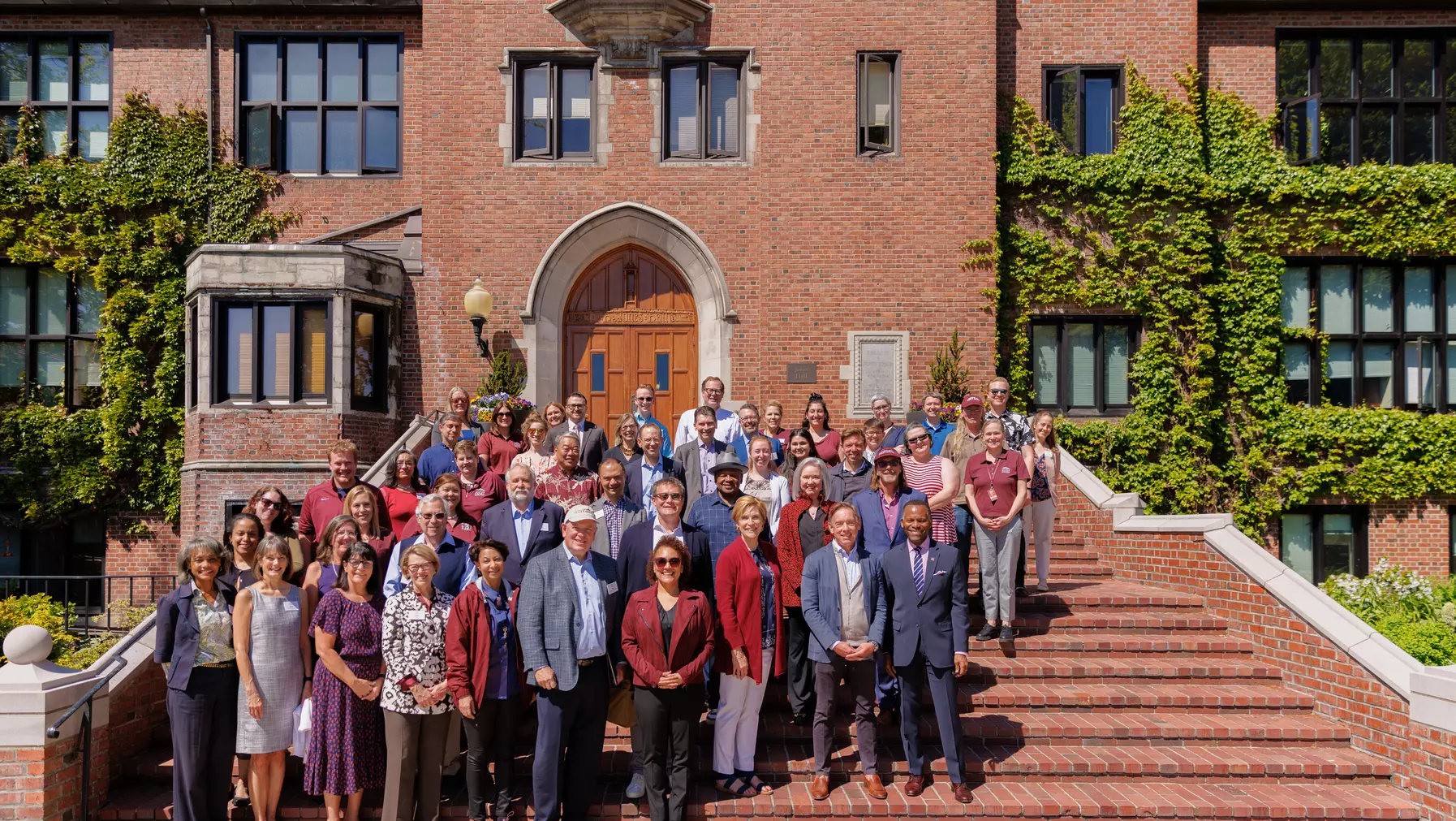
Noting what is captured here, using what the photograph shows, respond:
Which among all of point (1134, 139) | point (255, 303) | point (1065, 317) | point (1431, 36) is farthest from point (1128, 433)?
point (255, 303)

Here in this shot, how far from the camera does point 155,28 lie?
15.1 meters

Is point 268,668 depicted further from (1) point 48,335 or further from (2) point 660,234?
(1) point 48,335

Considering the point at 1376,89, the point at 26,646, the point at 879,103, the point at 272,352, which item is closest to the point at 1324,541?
the point at 1376,89

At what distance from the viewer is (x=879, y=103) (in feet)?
45.3

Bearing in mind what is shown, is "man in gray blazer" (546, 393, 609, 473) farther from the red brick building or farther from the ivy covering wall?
the ivy covering wall

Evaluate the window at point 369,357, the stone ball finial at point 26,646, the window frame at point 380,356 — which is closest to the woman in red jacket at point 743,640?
the stone ball finial at point 26,646

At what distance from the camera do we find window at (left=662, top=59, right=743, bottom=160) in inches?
546

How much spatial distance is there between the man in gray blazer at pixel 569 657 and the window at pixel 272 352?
804cm

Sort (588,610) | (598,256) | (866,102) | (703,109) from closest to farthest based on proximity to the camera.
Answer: (588,610)
(866,102)
(703,109)
(598,256)

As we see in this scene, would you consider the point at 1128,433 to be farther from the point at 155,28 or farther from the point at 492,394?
the point at 155,28

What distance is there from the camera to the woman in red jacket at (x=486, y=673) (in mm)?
6098

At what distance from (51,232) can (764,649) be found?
13.6 meters

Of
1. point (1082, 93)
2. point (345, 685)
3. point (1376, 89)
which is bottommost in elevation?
point (345, 685)

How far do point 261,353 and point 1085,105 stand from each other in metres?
12.3
